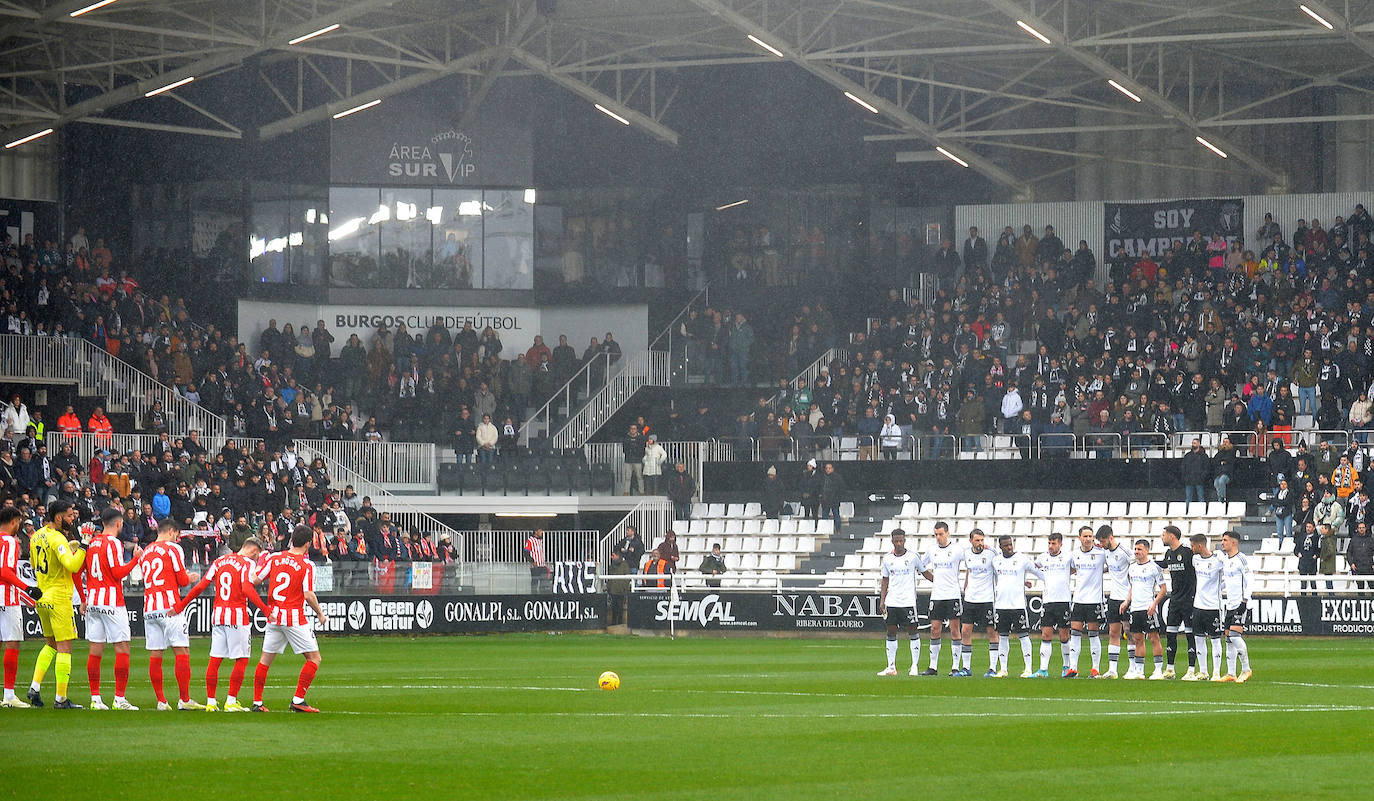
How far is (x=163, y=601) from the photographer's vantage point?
17.1 metres

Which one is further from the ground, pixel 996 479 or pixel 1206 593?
pixel 996 479

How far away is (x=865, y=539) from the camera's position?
3991 centimetres

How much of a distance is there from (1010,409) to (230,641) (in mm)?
27688

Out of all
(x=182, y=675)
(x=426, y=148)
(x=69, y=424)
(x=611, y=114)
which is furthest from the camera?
(x=426, y=148)

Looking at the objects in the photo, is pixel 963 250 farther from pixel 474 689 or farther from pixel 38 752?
pixel 38 752

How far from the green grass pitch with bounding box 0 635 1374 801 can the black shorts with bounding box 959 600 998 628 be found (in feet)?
4.09

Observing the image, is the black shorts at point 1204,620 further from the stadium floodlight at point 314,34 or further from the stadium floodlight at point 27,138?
the stadium floodlight at point 27,138

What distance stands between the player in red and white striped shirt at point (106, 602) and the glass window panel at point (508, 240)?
111ft

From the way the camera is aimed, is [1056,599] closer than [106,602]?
No

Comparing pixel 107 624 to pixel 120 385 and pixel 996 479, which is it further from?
pixel 996 479

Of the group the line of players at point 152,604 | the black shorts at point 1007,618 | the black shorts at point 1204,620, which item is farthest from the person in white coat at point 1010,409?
the line of players at point 152,604

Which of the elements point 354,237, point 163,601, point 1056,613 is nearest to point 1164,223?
point 354,237

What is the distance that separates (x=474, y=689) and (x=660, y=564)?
18.3 metres

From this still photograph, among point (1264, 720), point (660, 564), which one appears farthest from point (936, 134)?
point (1264, 720)
